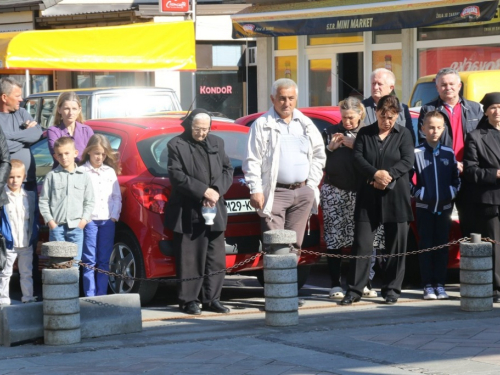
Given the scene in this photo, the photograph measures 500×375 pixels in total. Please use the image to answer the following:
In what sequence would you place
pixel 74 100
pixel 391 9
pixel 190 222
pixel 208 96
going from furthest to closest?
1. pixel 208 96
2. pixel 391 9
3. pixel 74 100
4. pixel 190 222

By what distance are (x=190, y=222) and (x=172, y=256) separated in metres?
0.39

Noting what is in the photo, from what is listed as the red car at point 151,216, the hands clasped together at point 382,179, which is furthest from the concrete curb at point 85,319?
the hands clasped together at point 382,179

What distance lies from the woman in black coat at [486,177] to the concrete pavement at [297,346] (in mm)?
768

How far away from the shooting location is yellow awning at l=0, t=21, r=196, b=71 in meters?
15.5

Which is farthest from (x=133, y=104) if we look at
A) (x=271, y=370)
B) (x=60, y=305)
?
(x=271, y=370)

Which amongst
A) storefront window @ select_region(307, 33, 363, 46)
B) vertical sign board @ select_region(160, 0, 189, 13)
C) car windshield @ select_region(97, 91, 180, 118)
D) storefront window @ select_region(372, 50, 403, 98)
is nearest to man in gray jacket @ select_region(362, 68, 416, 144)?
car windshield @ select_region(97, 91, 180, 118)

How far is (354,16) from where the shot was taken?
20.7 m

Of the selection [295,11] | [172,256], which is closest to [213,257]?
[172,256]

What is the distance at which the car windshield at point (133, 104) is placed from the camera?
50.8 feet

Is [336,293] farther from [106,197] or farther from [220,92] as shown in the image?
[220,92]

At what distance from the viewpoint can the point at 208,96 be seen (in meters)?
27.1

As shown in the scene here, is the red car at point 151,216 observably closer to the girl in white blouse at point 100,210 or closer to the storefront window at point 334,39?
the girl in white blouse at point 100,210

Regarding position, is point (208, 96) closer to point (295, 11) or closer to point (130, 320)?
point (295, 11)

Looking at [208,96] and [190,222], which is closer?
[190,222]
